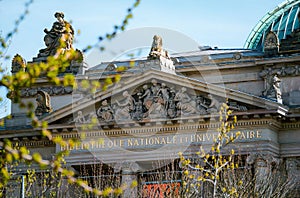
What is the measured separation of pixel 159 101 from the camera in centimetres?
4306

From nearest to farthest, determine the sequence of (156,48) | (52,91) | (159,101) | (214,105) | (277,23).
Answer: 1. (214,105)
2. (159,101)
3. (156,48)
4. (52,91)
5. (277,23)

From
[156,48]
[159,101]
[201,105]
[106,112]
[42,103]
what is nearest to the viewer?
[201,105]

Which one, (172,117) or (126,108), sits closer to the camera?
(172,117)

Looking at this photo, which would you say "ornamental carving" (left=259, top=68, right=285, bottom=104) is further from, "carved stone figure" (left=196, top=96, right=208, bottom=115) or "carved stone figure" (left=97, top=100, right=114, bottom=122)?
"carved stone figure" (left=97, top=100, right=114, bottom=122)

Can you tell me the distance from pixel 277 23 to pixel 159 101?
22.6 meters

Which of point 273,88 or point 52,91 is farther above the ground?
point 52,91

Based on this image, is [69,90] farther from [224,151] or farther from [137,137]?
[224,151]

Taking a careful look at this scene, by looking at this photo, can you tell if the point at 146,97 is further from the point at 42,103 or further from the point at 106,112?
the point at 42,103

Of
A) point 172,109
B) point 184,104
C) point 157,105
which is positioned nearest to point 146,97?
point 157,105

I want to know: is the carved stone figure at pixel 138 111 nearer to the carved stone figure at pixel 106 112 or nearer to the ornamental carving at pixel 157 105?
the ornamental carving at pixel 157 105

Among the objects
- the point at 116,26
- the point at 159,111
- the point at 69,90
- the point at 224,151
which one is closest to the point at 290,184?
the point at 224,151

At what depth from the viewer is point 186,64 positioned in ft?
164

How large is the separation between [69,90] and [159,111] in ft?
31.1

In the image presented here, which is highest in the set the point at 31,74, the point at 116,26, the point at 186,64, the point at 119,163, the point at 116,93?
the point at 186,64
